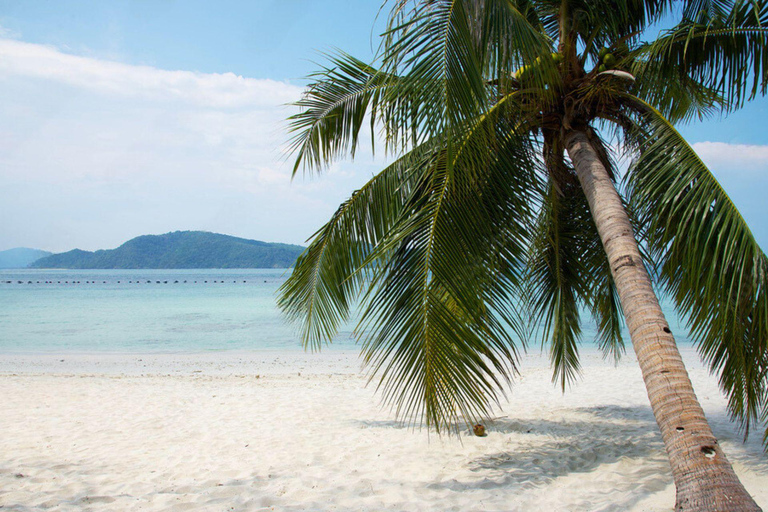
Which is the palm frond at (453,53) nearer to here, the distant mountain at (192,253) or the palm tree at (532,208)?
the palm tree at (532,208)

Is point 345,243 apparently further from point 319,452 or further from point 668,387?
point 668,387

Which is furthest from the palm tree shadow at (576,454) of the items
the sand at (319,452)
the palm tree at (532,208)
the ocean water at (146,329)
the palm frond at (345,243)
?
the ocean water at (146,329)

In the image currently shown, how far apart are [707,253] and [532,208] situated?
139 centimetres

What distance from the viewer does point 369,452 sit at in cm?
557

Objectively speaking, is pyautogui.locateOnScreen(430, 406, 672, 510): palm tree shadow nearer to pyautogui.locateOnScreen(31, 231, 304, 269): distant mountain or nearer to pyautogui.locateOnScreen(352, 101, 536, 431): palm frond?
pyautogui.locateOnScreen(352, 101, 536, 431): palm frond

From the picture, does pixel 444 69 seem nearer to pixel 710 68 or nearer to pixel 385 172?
pixel 385 172

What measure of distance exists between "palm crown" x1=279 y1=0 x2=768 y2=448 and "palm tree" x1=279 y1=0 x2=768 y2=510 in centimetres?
2

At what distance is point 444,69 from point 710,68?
3.06 meters

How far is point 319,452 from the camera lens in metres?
5.59

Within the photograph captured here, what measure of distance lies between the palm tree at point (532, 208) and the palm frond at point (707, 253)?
0.06 feet

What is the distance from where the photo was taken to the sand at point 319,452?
418 cm

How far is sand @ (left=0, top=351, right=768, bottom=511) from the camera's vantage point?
13.7 ft

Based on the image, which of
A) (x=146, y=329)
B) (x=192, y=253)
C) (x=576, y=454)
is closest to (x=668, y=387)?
(x=576, y=454)

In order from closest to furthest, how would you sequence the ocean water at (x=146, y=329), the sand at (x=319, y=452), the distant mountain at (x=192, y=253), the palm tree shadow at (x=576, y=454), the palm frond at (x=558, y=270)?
the sand at (x=319, y=452)
the palm tree shadow at (x=576, y=454)
the palm frond at (x=558, y=270)
the ocean water at (x=146, y=329)
the distant mountain at (x=192, y=253)
